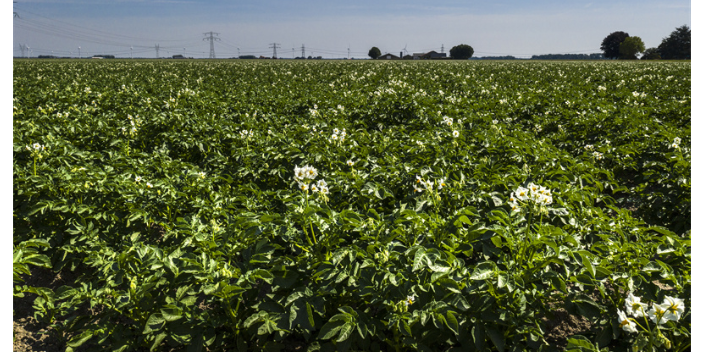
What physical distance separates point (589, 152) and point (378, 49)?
106 meters

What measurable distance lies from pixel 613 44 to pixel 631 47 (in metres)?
10.6

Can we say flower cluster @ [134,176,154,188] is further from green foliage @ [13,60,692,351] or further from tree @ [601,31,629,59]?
tree @ [601,31,629,59]

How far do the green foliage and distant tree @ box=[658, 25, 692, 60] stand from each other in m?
87.1

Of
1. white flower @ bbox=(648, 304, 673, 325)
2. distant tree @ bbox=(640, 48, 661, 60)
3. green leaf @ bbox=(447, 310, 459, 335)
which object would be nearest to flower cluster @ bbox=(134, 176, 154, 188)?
green leaf @ bbox=(447, 310, 459, 335)

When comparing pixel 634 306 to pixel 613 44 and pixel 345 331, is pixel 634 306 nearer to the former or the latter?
pixel 345 331

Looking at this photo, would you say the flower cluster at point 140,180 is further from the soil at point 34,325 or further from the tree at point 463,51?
the tree at point 463,51

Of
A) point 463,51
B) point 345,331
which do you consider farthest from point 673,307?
point 463,51

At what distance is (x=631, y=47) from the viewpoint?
7619cm

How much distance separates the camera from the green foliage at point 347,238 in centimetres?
215

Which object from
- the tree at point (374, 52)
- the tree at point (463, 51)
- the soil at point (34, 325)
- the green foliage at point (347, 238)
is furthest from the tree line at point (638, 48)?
the soil at point (34, 325)

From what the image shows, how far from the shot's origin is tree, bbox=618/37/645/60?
7606cm

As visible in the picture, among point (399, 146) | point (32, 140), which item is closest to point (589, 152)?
point (399, 146)
